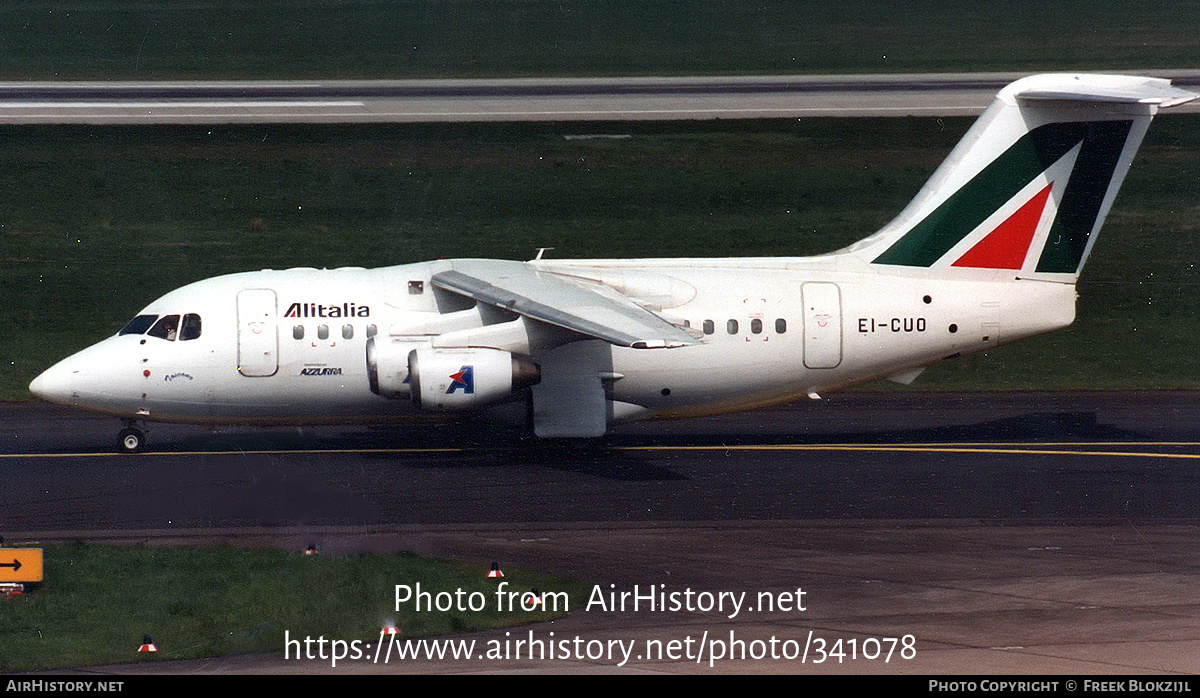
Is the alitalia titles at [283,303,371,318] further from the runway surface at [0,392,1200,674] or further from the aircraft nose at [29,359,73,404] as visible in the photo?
the aircraft nose at [29,359,73,404]

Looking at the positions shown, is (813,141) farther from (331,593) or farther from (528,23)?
(331,593)

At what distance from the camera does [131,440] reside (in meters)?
25.8

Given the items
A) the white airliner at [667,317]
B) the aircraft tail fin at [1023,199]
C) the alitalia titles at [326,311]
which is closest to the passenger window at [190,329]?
the white airliner at [667,317]

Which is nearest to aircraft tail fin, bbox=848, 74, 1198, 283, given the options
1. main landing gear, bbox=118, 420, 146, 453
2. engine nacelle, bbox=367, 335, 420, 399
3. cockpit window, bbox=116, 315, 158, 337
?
engine nacelle, bbox=367, 335, 420, 399

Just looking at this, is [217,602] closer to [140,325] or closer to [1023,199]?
[140,325]

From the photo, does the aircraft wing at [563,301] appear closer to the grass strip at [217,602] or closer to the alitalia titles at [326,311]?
the alitalia titles at [326,311]

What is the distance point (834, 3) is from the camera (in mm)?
57156

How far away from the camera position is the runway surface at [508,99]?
45281mm

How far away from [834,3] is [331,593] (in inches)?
1780

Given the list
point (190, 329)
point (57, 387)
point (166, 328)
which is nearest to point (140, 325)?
point (166, 328)

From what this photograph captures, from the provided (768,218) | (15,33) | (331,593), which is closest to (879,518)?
(331,593)

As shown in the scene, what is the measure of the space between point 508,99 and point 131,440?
2484 cm

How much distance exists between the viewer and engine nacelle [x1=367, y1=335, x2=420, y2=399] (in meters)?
24.3

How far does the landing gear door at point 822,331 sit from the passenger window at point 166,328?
36.3 ft
